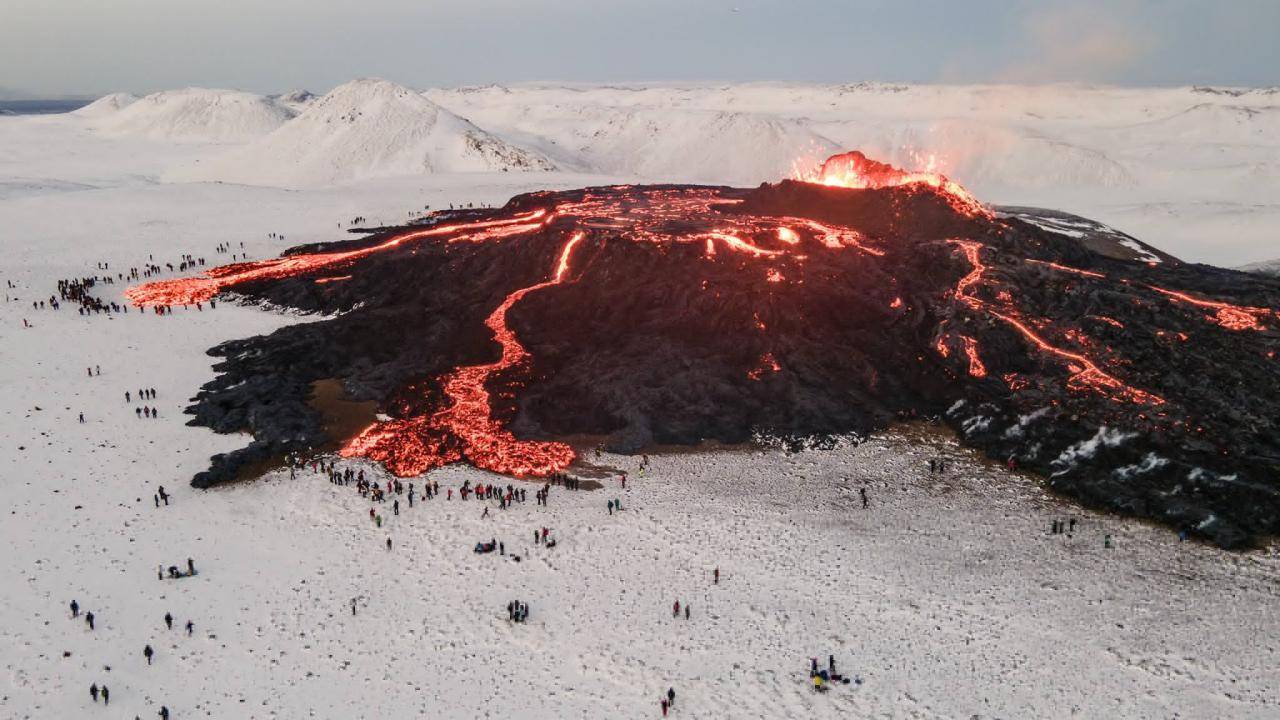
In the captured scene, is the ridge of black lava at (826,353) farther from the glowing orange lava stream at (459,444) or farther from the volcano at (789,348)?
the glowing orange lava stream at (459,444)

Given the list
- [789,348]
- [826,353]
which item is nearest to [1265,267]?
[826,353]

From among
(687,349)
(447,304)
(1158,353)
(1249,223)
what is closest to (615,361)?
(687,349)

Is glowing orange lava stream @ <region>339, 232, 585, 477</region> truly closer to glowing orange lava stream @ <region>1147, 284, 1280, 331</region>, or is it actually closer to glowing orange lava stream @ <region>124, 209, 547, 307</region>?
glowing orange lava stream @ <region>124, 209, 547, 307</region>

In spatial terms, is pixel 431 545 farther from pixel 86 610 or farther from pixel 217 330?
pixel 217 330

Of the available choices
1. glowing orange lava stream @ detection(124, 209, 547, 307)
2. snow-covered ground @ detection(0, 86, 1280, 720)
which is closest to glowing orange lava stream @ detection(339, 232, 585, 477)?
snow-covered ground @ detection(0, 86, 1280, 720)

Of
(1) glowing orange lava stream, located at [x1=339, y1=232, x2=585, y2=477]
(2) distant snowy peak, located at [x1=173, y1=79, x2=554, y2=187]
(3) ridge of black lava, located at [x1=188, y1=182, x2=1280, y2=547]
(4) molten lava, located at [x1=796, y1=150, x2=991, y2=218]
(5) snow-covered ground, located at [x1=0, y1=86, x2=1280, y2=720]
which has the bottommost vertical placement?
(5) snow-covered ground, located at [x1=0, y1=86, x2=1280, y2=720]

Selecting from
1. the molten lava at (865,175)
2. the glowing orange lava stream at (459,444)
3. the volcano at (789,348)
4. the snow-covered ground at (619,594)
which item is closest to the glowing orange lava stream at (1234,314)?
the volcano at (789,348)

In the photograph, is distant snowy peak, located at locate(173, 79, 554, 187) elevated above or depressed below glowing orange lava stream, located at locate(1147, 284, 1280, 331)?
above
